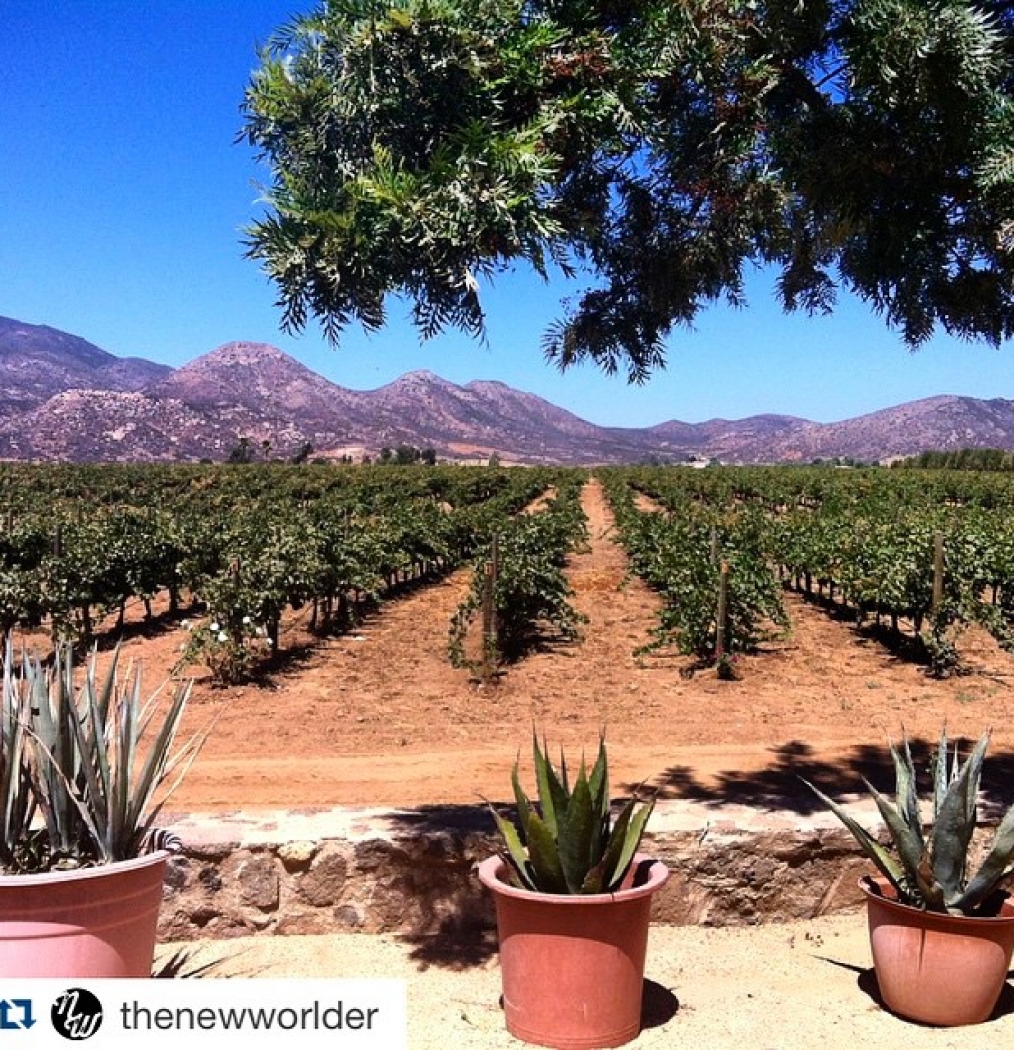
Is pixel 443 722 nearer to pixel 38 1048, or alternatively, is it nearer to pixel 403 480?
pixel 38 1048

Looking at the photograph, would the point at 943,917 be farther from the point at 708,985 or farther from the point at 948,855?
the point at 708,985

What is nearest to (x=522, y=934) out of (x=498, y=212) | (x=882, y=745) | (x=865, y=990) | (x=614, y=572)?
(x=865, y=990)

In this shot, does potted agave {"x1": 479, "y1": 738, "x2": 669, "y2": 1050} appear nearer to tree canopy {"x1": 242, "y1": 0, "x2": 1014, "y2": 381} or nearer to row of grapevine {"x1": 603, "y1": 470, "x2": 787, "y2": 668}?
tree canopy {"x1": 242, "y1": 0, "x2": 1014, "y2": 381}

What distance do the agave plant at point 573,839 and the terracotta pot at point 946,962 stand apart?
0.89 metres

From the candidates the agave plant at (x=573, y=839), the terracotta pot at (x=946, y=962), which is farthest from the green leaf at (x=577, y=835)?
the terracotta pot at (x=946, y=962)

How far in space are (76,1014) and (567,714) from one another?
22.7ft

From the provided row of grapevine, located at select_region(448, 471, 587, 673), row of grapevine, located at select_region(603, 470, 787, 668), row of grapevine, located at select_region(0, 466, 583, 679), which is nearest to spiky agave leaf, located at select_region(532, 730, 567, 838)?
row of grapevine, located at select_region(448, 471, 587, 673)

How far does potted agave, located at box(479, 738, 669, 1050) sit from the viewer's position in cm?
338

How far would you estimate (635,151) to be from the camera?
13.1 feet

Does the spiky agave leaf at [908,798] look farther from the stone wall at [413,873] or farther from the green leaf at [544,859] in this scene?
the green leaf at [544,859]

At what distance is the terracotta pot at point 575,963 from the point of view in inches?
133

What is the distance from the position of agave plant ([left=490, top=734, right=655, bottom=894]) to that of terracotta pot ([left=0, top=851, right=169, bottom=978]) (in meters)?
1.09

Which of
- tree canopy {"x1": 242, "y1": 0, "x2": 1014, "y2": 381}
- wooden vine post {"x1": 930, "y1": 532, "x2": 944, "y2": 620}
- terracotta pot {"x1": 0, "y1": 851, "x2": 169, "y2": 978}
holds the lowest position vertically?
terracotta pot {"x1": 0, "y1": 851, "x2": 169, "y2": 978}

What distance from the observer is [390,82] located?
11.1 feet
